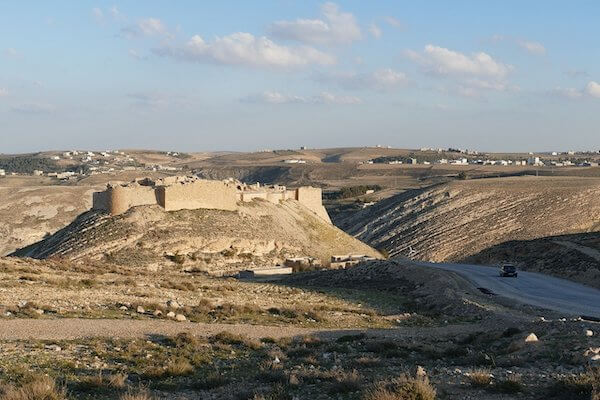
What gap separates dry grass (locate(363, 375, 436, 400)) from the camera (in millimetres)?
7879

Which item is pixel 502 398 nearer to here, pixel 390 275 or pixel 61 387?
pixel 61 387

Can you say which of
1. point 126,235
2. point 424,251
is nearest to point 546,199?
point 424,251

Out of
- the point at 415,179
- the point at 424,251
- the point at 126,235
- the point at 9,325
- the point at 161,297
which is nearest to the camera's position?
the point at 9,325

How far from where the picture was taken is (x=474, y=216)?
6488cm

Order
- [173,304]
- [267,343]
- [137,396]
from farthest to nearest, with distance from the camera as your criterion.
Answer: [173,304] → [267,343] → [137,396]

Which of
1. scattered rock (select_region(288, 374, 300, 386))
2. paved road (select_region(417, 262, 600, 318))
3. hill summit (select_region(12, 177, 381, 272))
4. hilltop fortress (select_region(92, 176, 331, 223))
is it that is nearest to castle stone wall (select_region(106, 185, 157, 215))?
hilltop fortress (select_region(92, 176, 331, 223))

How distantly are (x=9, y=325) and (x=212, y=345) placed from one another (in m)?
4.73

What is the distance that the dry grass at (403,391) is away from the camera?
25.8 ft

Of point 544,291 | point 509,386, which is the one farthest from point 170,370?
point 544,291

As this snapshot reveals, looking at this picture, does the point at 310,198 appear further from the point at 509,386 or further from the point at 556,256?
the point at 509,386

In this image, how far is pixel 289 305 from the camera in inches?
872

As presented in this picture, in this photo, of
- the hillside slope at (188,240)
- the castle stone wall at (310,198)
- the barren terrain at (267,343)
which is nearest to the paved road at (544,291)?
the barren terrain at (267,343)

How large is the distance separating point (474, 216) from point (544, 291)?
34.6m

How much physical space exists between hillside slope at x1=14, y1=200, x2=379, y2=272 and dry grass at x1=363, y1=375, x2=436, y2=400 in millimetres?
27318
